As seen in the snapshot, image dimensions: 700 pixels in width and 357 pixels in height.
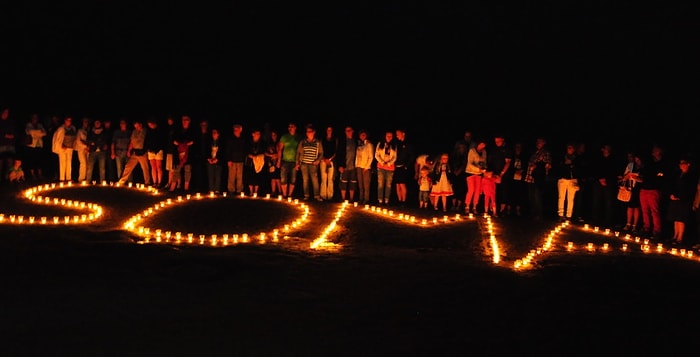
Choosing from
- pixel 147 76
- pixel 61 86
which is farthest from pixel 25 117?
pixel 147 76

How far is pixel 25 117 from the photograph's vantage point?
1069 inches

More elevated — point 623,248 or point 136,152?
point 136,152

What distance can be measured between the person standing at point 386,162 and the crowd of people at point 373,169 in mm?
29

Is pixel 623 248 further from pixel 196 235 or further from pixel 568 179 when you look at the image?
pixel 196 235

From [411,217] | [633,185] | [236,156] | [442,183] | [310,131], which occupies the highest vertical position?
[310,131]

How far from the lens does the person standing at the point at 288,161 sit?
59.3 ft

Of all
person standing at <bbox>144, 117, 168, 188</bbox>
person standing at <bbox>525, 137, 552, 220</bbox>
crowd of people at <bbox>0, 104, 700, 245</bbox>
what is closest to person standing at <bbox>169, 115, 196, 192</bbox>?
crowd of people at <bbox>0, 104, 700, 245</bbox>

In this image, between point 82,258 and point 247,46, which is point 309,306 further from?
point 247,46

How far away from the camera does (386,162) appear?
17500 mm

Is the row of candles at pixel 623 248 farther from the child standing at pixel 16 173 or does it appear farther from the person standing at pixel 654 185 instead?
the child standing at pixel 16 173

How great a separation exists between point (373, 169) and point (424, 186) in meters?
1.46

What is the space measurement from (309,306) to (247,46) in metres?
25.5

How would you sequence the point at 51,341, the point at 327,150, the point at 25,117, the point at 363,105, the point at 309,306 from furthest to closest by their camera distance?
the point at 363,105, the point at 25,117, the point at 327,150, the point at 309,306, the point at 51,341

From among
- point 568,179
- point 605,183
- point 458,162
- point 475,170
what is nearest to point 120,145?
point 458,162
